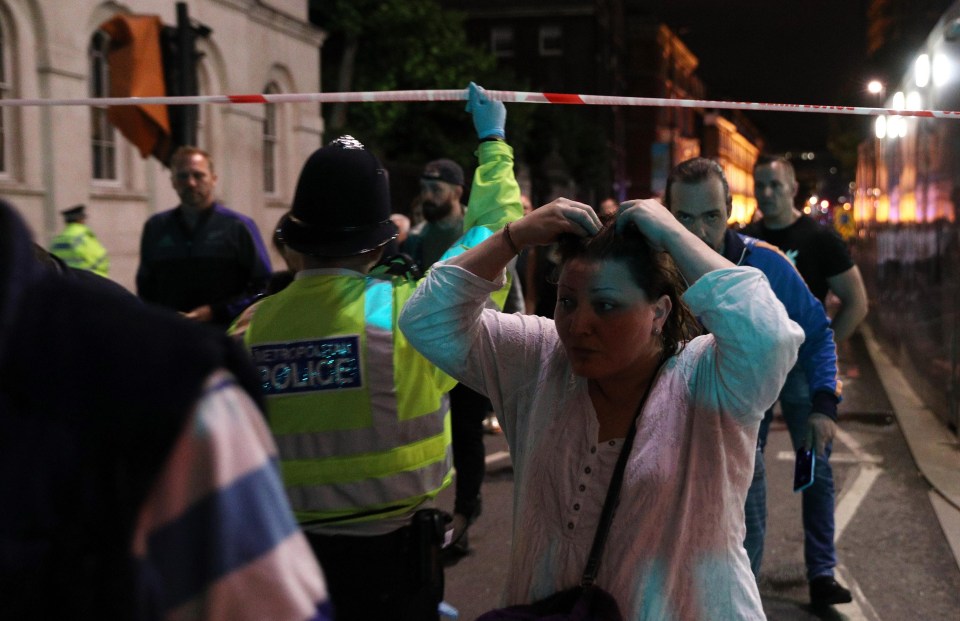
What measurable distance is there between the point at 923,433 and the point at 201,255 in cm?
706

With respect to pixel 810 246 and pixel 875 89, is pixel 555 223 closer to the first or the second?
pixel 810 246

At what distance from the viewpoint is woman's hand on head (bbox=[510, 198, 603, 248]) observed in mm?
2283

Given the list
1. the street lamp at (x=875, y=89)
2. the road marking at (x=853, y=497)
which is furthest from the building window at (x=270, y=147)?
the road marking at (x=853, y=497)

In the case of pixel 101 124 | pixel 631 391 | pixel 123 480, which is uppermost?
pixel 101 124

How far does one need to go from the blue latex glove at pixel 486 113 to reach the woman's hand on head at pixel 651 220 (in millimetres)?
921

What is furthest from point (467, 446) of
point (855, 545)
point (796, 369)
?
point (855, 545)

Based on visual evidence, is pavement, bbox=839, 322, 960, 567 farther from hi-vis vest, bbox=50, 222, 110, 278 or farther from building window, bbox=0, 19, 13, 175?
building window, bbox=0, 19, 13, 175

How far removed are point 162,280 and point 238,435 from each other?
5.36 metres

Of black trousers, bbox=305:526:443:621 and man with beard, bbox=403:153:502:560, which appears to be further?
man with beard, bbox=403:153:502:560

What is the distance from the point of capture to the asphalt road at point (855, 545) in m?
5.35

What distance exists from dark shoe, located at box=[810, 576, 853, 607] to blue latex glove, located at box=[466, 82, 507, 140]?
328cm

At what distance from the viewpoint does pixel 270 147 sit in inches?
878

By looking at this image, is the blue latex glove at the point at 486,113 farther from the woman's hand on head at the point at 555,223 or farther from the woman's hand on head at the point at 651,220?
the woman's hand on head at the point at 651,220

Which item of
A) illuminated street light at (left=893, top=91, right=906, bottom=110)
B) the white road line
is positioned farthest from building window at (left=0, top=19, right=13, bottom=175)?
illuminated street light at (left=893, top=91, right=906, bottom=110)
